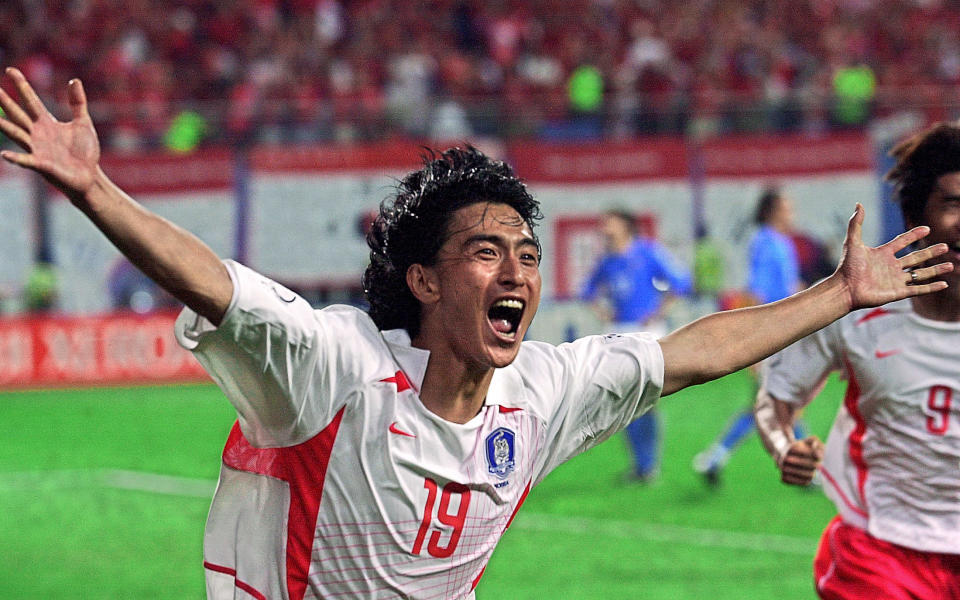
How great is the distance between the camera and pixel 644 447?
1013cm

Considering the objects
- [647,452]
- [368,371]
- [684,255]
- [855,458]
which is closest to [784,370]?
[855,458]

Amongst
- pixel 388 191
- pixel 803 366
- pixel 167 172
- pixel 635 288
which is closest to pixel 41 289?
pixel 167 172

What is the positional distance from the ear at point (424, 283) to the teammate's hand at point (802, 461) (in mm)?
1534

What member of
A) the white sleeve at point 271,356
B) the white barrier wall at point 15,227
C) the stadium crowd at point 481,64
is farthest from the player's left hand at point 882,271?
the white barrier wall at point 15,227

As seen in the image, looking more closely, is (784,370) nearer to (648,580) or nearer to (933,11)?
(648,580)

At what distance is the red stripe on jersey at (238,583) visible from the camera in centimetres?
313

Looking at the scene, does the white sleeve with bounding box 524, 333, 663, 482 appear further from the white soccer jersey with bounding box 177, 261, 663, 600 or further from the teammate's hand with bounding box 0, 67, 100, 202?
the teammate's hand with bounding box 0, 67, 100, 202

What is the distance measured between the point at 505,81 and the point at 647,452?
27.9ft

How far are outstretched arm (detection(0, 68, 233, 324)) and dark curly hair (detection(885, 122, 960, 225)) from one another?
250cm

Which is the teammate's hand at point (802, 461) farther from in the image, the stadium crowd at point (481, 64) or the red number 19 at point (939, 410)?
the stadium crowd at point (481, 64)

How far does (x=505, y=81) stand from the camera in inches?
691

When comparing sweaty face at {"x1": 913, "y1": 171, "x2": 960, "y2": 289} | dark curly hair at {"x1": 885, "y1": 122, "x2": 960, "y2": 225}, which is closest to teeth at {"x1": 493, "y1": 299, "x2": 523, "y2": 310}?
sweaty face at {"x1": 913, "y1": 171, "x2": 960, "y2": 289}

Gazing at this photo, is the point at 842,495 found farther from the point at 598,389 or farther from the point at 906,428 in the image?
the point at 598,389

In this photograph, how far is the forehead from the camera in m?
3.22
